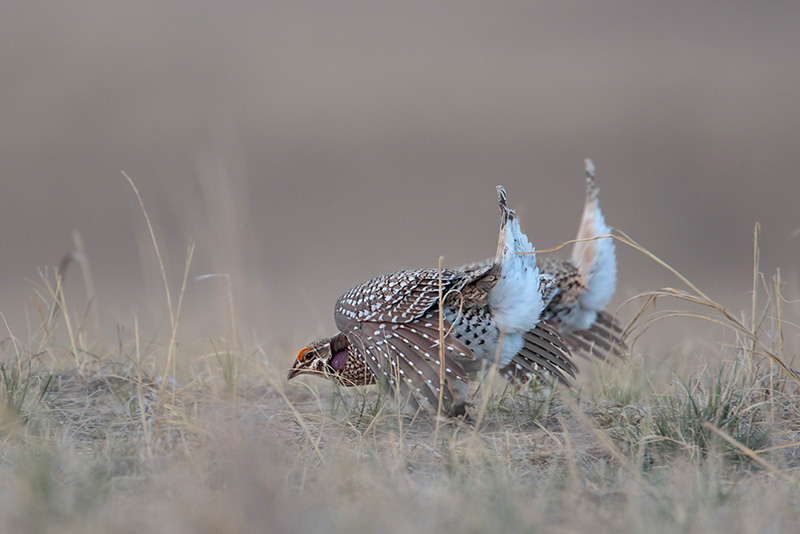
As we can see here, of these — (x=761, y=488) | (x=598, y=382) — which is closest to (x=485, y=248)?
(x=598, y=382)

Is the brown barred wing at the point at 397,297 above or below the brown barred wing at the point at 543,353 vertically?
above

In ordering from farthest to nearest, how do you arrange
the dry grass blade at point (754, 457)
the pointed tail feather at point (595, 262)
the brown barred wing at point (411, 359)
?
the pointed tail feather at point (595, 262), the brown barred wing at point (411, 359), the dry grass blade at point (754, 457)

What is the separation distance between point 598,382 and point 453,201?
10143 mm

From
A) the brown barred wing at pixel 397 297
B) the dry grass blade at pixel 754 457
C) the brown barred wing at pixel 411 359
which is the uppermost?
the brown barred wing at pixel 397 297

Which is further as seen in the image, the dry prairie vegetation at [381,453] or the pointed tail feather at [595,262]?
the pointed tail feather at [595,262]

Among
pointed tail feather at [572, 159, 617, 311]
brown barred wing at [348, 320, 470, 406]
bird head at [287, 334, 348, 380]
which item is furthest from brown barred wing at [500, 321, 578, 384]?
pointed tail feather at [572, 159, 617, 311]

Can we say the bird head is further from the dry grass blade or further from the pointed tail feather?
the dry grass blade

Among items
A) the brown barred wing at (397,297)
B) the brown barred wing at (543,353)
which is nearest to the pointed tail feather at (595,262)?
the brown barred wing at (543,353)

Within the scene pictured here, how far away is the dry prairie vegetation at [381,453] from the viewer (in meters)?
2.19

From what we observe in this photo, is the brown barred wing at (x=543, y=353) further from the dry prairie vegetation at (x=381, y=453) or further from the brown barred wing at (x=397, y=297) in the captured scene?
the brown barred wing at (x=397, y=297)

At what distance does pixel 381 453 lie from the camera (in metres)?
3.05

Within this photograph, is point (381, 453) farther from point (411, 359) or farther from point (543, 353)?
point (543, 353)

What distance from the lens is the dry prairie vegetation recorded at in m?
2.19

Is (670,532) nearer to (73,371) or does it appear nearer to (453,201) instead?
(73,371)
